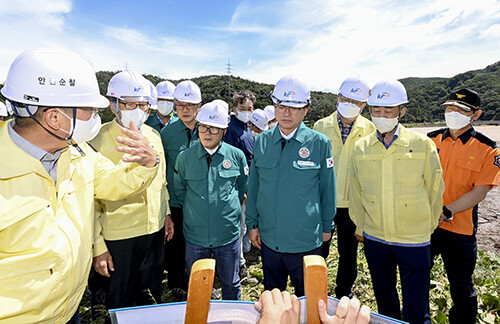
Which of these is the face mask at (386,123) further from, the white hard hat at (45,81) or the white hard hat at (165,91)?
the white hard hat at (165,91)

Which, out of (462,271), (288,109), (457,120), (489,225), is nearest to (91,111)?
(288,109)

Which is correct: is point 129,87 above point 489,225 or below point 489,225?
above

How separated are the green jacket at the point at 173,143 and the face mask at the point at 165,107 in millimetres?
1098

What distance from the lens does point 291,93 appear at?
2.65m

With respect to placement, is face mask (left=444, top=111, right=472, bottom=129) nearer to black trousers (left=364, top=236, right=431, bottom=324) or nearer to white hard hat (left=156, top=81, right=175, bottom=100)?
black trousers (left=364, top=236, right=431, bottom=324)

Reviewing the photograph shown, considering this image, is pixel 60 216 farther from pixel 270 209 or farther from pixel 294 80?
pixel 294 80

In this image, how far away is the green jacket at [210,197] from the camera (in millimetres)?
2877

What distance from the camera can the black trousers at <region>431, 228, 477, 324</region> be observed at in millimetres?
2746

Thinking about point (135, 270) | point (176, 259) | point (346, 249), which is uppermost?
point (135, 270)

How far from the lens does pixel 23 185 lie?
1.42 metres

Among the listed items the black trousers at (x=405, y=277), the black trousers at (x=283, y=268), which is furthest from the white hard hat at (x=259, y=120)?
the black trousers at (x=405, y=277)

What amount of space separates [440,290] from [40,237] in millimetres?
4562

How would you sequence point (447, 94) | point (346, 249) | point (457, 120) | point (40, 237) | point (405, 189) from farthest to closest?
1. point (447, 94)
2. point (346, 249)
3. point (457, 120)
4. point (405, 189)
5. point (40, 237)

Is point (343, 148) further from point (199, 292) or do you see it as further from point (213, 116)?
point (199, 292)
